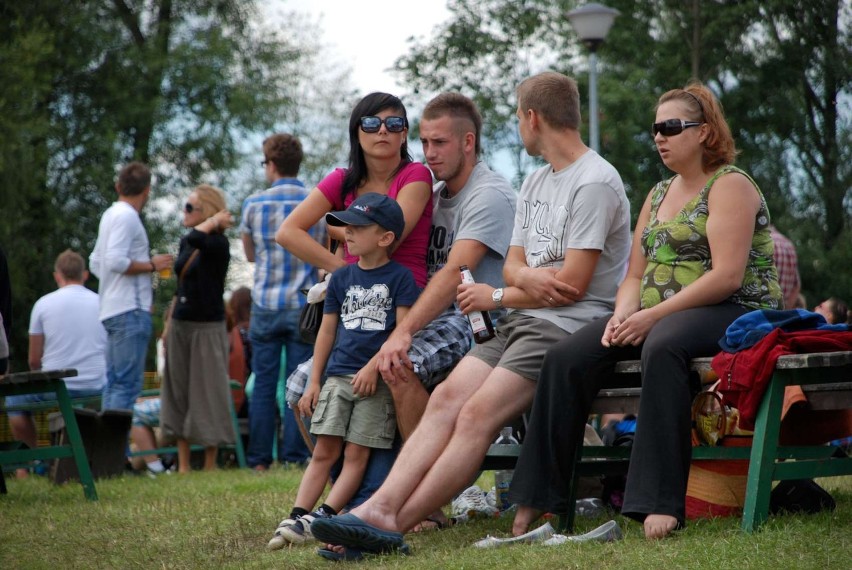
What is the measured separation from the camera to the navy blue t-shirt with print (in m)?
4.89

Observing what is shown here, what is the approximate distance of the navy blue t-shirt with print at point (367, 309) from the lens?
489 centimetres

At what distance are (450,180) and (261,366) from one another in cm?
384

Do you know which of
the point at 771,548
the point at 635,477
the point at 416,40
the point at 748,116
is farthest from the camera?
the point at 416,40

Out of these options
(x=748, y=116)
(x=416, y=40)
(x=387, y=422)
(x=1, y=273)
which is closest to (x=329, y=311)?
(x=387, y=422)

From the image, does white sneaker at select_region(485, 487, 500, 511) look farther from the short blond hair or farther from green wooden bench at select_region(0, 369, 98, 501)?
the short blond hair

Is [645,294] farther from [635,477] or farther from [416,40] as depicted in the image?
[416,40]

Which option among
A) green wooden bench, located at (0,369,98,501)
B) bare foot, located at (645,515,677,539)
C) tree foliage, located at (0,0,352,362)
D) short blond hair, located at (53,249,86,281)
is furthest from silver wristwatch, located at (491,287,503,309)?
tree foliage, located at (0,0,352,362)

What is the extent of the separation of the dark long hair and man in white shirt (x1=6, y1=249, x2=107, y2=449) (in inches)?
199

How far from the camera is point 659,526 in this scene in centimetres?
396

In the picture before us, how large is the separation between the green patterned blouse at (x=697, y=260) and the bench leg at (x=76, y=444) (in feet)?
12.1

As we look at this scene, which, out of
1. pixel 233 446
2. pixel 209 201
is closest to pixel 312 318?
pixel 209 201

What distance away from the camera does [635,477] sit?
4082 mm

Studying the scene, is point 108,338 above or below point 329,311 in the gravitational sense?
below

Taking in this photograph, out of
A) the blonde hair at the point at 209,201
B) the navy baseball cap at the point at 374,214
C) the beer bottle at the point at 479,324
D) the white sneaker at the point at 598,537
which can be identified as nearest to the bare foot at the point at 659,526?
the white sneaker at the point at 598,537
